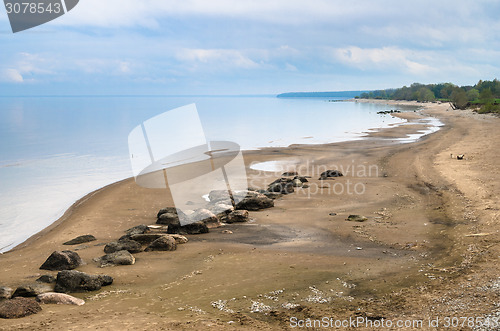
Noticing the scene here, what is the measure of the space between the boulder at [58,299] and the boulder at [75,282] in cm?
57

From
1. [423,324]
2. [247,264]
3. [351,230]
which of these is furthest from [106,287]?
[351,230]

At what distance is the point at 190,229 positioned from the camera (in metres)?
13.4

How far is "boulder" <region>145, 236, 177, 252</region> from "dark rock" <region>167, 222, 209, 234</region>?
1758 mm

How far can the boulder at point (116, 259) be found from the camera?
10180mm

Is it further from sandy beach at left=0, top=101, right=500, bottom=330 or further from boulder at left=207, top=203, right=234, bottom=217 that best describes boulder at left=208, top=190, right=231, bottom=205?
sandy beach at left=0, top=101, right=500, bottom=330

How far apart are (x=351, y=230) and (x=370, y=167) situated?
1435 centimetres

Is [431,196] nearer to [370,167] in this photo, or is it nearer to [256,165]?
[370,167]

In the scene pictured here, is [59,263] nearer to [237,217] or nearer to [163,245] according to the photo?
[163,245]

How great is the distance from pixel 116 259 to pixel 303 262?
462cm

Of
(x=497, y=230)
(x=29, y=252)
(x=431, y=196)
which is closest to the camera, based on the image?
(x=497, y=230)

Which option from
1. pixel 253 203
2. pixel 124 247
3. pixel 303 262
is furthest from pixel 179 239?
pixel 253 203

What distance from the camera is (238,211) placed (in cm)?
1511

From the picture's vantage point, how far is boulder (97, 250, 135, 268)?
1018cm

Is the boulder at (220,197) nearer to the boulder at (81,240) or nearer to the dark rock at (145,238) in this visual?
the dark rock at (145,238)
